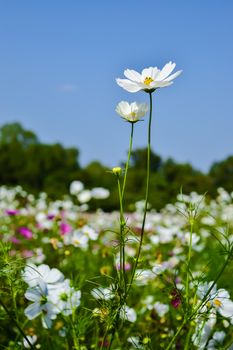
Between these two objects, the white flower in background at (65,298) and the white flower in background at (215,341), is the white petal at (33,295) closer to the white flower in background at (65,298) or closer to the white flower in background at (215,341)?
the white flower in background at (65,298)

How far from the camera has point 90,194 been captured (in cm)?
351

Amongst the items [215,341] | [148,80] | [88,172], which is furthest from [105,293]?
[88,172]

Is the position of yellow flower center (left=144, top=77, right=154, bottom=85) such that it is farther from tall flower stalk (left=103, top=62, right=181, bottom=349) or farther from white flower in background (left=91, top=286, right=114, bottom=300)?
white flower in background (left=91, top=286, right=114, bottom=300)

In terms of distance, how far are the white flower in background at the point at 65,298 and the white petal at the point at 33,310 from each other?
11 cm

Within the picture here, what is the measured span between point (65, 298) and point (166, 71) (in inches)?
29.4

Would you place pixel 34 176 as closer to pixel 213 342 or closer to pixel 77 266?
pixel 77 266

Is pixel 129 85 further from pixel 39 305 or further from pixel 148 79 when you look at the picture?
pixel 39 305

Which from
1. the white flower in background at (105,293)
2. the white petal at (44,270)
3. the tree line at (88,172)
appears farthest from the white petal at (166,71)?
the tree line at (88,172)

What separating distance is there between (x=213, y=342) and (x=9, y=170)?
67.4 feet

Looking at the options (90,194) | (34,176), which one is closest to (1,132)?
(34,176)

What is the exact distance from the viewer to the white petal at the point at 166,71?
132 cm

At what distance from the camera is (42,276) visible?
1.54 metres

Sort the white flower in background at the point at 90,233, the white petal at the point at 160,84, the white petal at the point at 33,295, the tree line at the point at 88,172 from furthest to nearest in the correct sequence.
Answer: the tree line at the point at 88,172 < the white flower in background at the point at 90,233 < the white petal at the point at 33,295 < the white petal at the point at 160,84

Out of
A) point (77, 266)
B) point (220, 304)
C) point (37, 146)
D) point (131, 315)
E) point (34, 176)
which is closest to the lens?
point (220, 304)
